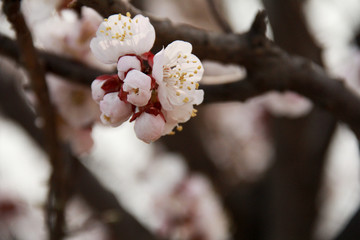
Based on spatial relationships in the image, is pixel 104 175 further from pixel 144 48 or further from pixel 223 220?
pixel 144 48

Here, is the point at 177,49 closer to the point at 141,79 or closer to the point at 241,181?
the point at 141,79

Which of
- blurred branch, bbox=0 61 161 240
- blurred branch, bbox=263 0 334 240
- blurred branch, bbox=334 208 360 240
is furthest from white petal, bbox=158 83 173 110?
blurred branch, bbox=263 0 334 240

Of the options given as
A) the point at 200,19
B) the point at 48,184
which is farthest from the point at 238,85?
the point at 200,19

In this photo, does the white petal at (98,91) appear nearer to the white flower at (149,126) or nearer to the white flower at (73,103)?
the white flower at (149,126)

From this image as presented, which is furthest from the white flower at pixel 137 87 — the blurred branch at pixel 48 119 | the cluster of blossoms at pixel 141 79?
the blurred branch at pixel 48 119

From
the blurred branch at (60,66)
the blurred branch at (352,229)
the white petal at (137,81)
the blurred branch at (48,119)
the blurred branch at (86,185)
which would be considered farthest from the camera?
the blurred branch at (86,185)
